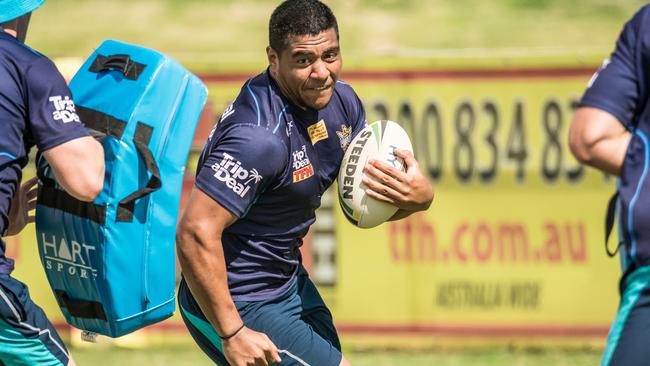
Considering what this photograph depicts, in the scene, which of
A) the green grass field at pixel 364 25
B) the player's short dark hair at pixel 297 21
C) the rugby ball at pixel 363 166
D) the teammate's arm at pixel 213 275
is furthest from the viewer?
the green grass field at pixel 364 25

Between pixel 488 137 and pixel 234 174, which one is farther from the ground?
pixel 234 174

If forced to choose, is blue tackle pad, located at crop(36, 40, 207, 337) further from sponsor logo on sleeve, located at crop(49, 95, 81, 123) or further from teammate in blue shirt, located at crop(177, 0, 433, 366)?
sponsor logo on sleeve, located at crop(49, 95, 81, 123)

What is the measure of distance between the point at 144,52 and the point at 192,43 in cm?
908

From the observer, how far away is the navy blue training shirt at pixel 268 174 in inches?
164

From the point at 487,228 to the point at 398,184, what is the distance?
355cm

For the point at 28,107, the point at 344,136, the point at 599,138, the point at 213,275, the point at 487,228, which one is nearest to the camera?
the point at 599,138

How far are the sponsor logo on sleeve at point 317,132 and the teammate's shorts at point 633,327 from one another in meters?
1.43

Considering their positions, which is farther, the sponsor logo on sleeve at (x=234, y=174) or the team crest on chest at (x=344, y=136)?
the team crest on chest at (x=344, y=136)

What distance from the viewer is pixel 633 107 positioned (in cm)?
361

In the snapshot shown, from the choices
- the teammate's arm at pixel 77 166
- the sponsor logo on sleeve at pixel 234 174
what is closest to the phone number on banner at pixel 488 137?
the sponsor logo on sleeve at pixel 234 174

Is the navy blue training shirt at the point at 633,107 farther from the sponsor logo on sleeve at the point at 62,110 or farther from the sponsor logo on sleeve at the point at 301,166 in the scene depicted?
the sponsor logo on sleeve at the point at 62,110

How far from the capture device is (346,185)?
15.3 feet

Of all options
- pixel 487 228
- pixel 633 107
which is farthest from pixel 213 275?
pixel 487 228

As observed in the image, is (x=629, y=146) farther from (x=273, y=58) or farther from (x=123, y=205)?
(x=123, y=205)
